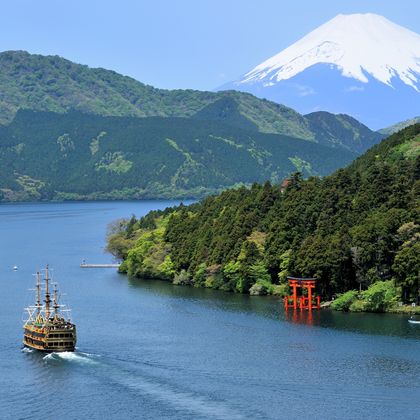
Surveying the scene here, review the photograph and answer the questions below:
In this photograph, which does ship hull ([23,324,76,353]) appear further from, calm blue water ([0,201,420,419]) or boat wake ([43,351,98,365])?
calm blue water ([0,201,420,419])

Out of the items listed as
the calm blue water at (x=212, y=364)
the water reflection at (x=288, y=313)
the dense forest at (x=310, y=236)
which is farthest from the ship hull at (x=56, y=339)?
the dense forest at (x=310, y=236)

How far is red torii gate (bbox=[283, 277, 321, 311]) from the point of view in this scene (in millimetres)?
120125

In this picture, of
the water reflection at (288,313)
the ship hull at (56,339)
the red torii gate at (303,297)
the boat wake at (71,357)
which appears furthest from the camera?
the red torii gate at (303,297)

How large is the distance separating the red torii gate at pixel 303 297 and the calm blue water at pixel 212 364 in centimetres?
208

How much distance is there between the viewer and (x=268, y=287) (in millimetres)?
131875

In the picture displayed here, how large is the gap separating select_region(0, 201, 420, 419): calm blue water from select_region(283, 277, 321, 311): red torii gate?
2.08 metres

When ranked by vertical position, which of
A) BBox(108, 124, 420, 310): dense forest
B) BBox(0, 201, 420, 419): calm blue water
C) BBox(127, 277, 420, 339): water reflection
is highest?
BBox(108, 124, 420, 310): dense forest

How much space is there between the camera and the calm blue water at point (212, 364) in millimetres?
78312

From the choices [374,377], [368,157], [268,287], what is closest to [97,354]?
[374,377]

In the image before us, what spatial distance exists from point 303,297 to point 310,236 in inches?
444

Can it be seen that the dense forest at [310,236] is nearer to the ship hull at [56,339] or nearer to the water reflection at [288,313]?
the water reflection at [288,313]

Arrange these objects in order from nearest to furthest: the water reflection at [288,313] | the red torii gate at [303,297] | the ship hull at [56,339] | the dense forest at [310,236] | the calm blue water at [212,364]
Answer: the calm blue water at [212,364]
the ship hull at [56,339]
the water reflection at [288,313]
the dense forest at [310,236]
the red torii gate at [303,297]

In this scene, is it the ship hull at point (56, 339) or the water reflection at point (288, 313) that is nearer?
the ship hull at point (56, 339)

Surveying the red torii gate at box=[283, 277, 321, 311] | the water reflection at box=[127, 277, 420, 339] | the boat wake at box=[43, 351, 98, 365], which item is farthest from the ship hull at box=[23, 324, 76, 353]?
the red torii gate at box=[283, 277, 321, 311]
